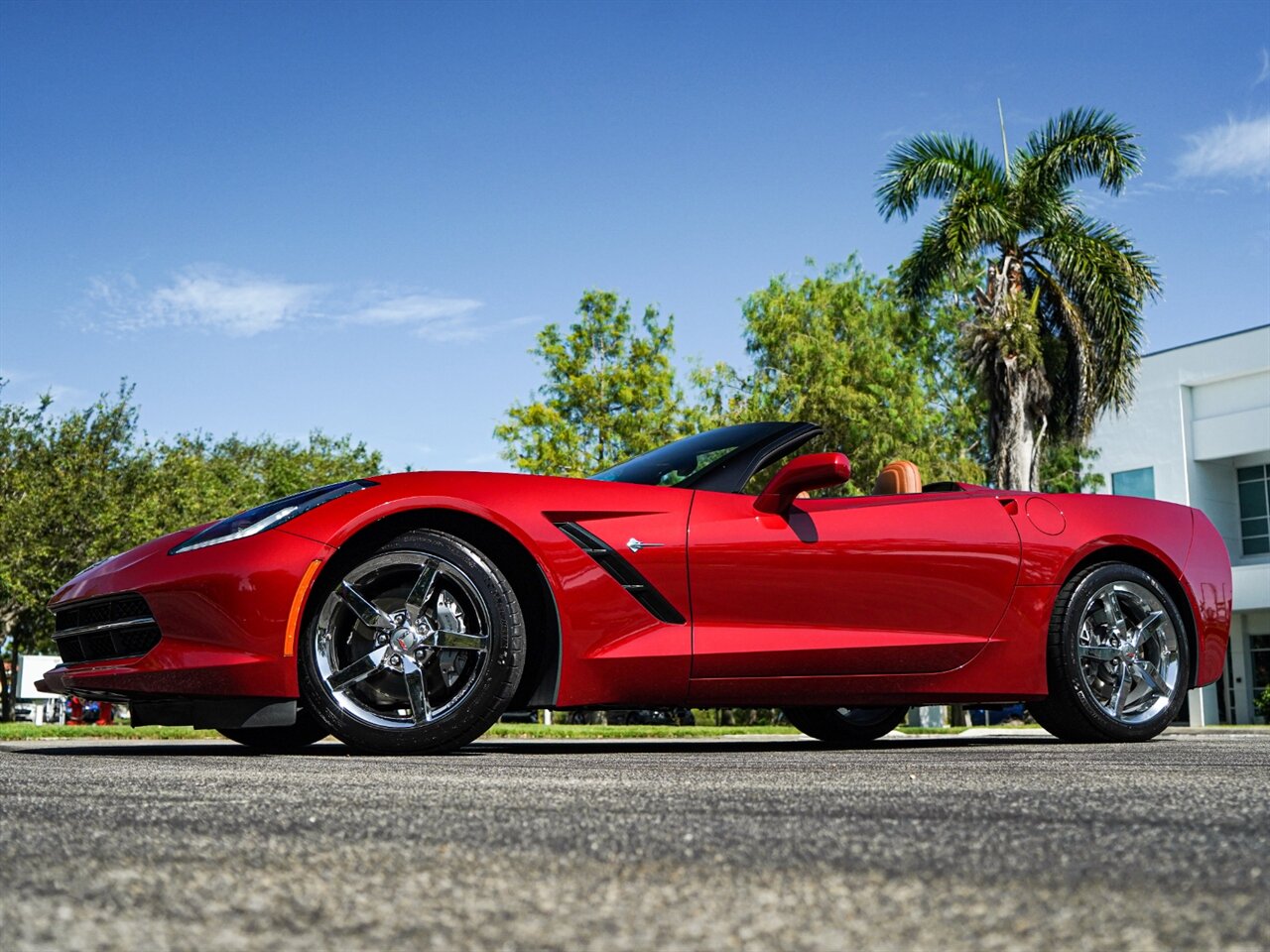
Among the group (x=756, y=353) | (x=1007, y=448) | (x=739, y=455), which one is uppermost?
(x=756, y=353)

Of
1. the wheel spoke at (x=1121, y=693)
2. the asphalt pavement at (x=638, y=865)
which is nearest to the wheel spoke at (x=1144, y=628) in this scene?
the wheel spoke at (x=1121, y=693)

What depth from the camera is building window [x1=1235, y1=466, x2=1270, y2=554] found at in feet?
120

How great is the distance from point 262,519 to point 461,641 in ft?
2.71

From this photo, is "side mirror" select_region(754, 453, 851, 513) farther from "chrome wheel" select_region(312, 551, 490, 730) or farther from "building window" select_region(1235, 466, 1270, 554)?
"building window" select_region(1235, 466, 1270, 554)

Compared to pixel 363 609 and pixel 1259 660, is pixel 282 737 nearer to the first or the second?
pixel 363 609

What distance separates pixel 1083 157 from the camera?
21.5 meters

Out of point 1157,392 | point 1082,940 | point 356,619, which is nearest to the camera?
point 1082,940

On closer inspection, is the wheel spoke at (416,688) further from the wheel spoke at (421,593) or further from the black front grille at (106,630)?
the black front grille at (106,630)

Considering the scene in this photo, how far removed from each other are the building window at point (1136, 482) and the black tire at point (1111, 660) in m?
33.3

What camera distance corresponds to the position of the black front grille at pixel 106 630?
4.54m

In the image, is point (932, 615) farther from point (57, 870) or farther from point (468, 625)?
point (57, 870)

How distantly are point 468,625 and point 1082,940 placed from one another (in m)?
3.51

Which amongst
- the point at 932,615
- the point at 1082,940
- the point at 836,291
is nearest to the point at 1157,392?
the point at 836,291

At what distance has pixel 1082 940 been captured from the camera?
1.21 metres
